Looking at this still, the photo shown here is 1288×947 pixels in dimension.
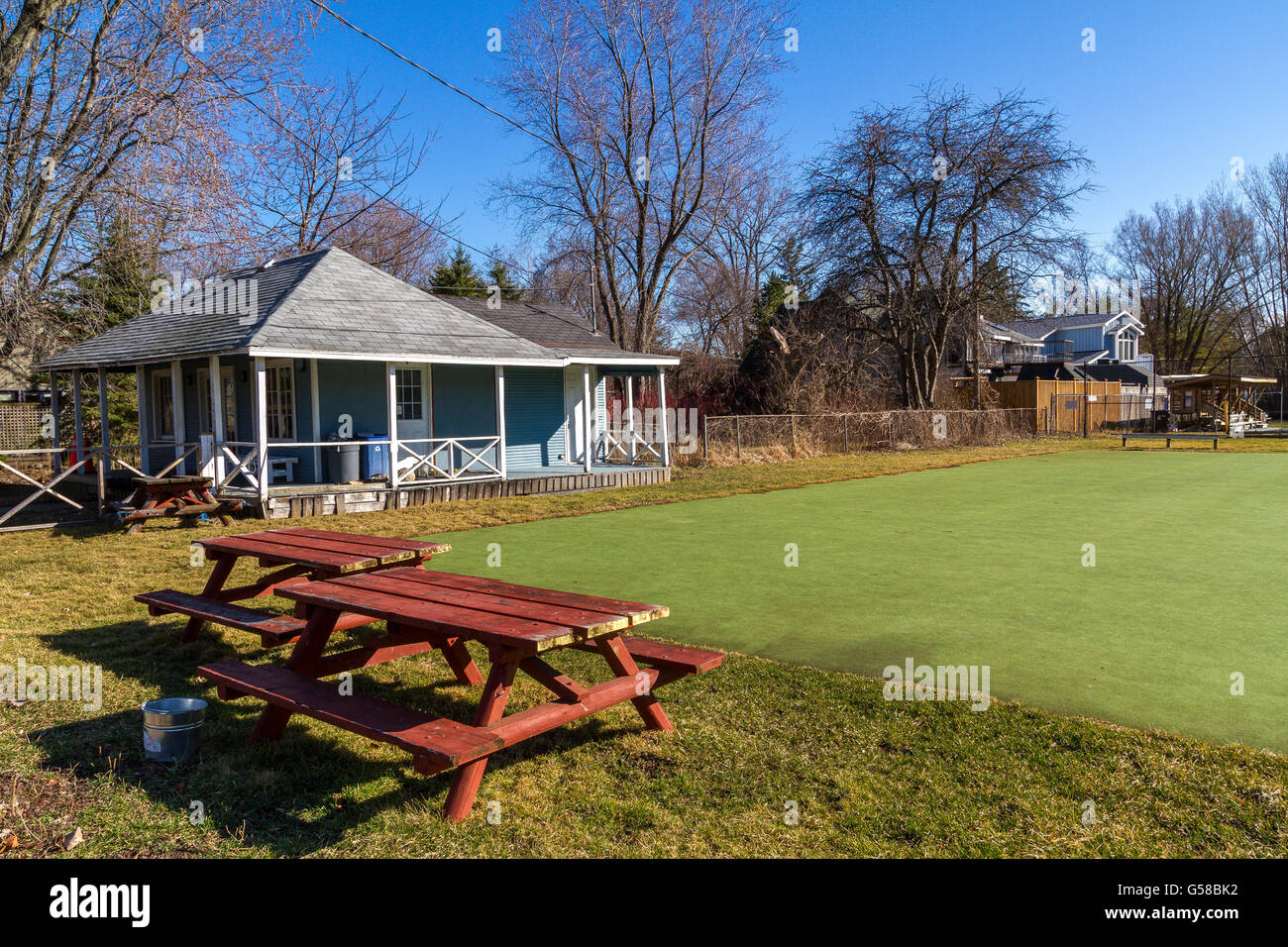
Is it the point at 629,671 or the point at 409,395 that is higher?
the point at 409,395

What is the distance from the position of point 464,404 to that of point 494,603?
14601mm

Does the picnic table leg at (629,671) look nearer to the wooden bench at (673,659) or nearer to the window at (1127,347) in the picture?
the wooden bench at (673,659)

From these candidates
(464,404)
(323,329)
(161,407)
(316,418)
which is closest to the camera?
(323,329)

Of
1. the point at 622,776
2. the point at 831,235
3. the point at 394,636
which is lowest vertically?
the point at 622,776

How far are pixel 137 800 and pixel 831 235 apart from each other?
33169mm

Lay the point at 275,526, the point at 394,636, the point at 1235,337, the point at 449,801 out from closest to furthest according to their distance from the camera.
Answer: the point at 449,801
the point at 394,636
the point at 275,526
the point at 1235,337

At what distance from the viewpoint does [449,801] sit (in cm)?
345

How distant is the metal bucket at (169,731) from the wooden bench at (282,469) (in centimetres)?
1212

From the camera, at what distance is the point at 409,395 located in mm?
17547

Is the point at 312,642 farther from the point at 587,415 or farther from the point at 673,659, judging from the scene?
the point at 587,415

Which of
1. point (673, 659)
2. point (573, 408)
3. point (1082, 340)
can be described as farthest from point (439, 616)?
point (1082, 340)

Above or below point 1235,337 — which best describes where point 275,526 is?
below
